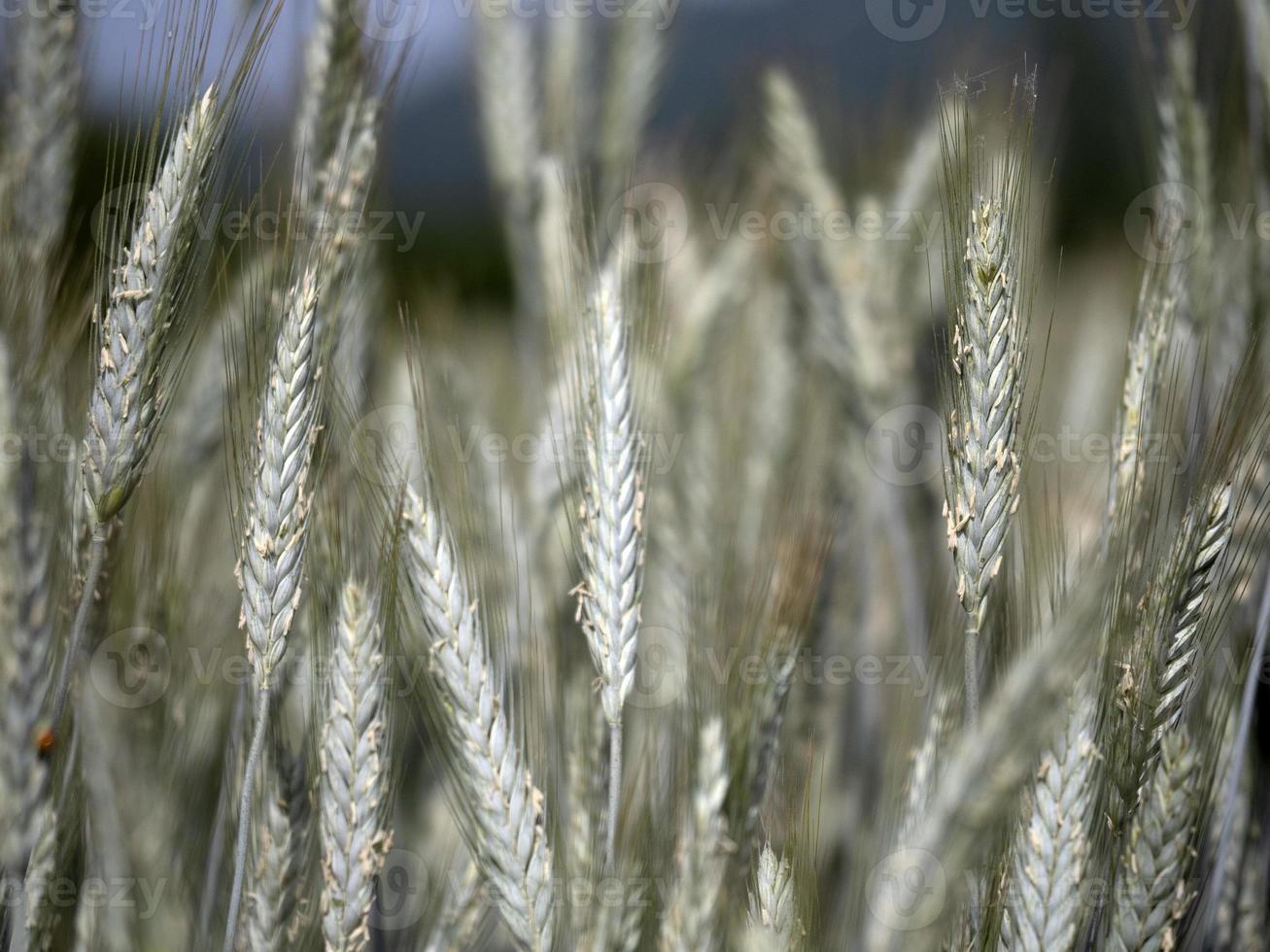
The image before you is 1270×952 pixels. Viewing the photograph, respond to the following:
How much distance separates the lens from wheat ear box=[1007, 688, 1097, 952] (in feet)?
2.82

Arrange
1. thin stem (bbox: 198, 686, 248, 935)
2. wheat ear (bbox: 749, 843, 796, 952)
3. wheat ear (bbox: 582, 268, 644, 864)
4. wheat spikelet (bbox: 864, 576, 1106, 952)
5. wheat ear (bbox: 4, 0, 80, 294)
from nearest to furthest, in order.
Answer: wheat spikelet (bbox: 864, 576, 1106, 952), wheat ear (bbox: 749, 843, 796, 952), wheat ear (bbox: 582, 268, 644, 864), thin stem (bbox: 198, 686, 248, 935), wheat ear (bbox: 4, 0, 80, 294)

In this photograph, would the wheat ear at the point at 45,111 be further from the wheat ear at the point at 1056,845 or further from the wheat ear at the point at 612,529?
the wheat ear at the point at 1056,845

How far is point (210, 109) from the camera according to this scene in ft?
3.10

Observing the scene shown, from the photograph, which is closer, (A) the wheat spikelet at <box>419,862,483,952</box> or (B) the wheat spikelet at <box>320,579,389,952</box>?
(B) the wheat spikelet at <box>320,579,389,952</box>

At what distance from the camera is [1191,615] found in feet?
2.97

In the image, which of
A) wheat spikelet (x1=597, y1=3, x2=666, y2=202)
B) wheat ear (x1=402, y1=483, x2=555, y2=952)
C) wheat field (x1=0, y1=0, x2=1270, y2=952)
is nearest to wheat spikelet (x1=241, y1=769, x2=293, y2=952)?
wheat field (x1=0, y1=0, x2=1270, y2=952)

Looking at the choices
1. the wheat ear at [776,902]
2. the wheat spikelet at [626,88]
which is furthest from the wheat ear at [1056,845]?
the wheat spikelet at [626,88]

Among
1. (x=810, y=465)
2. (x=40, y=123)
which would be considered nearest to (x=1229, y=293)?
(x=810, y=465)

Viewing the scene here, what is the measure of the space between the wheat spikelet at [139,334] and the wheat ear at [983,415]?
81 cm

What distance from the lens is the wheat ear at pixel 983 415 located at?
0.88 m

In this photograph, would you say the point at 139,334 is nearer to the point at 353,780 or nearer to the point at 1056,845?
the point at 353,780

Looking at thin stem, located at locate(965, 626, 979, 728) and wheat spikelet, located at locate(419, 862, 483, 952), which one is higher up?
thin stem, located at locate(965, 626, 979, 728)

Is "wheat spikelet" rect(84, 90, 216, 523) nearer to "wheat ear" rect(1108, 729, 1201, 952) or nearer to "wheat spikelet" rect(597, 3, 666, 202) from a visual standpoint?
"wheat ear" rect(1108, 729, 1201, 952)

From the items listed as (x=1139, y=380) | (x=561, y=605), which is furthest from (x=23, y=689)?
(x=1139, y=380)
